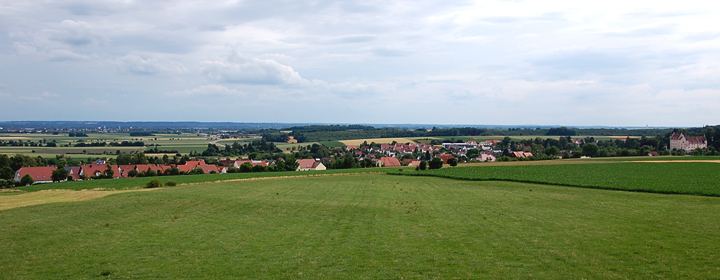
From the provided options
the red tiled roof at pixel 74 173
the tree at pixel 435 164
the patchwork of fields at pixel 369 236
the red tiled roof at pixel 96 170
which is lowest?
the red tiled roof at pixel 74 173

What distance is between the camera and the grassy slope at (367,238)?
1209 cm

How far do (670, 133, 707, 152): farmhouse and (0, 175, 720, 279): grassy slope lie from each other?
96.2 metres

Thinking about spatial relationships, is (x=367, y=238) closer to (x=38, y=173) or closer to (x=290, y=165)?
(x=290, y=165)

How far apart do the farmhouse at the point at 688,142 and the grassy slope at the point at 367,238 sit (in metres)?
96.2

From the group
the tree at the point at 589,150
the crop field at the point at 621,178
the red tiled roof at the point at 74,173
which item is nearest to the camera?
the crop field at the point at 621,178

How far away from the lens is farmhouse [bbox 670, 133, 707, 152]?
10076cm

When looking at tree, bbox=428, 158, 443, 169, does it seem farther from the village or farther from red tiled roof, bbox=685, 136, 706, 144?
red tiled roof, bbox=685, 136, 706, 144

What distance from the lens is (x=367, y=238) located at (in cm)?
1619

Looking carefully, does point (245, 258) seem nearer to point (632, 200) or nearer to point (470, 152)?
point (632, 200)

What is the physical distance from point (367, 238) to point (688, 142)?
393ft

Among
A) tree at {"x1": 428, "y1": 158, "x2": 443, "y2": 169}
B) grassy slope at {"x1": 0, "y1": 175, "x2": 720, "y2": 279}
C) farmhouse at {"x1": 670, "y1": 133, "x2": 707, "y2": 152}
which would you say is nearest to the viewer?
grassy slope at {"x1": 0, "y1": 175, "x2": 720, "y2": 279}

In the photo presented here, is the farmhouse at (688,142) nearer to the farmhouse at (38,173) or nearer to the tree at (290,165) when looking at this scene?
the tree at (290,165)

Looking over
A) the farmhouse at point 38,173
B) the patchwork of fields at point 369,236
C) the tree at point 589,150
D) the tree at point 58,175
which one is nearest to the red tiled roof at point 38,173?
the farmhouse at point 38,173

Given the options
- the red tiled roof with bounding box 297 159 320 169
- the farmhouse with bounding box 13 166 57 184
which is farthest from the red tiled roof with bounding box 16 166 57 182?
the red tiled roof with bounding box 297 159 320 169
